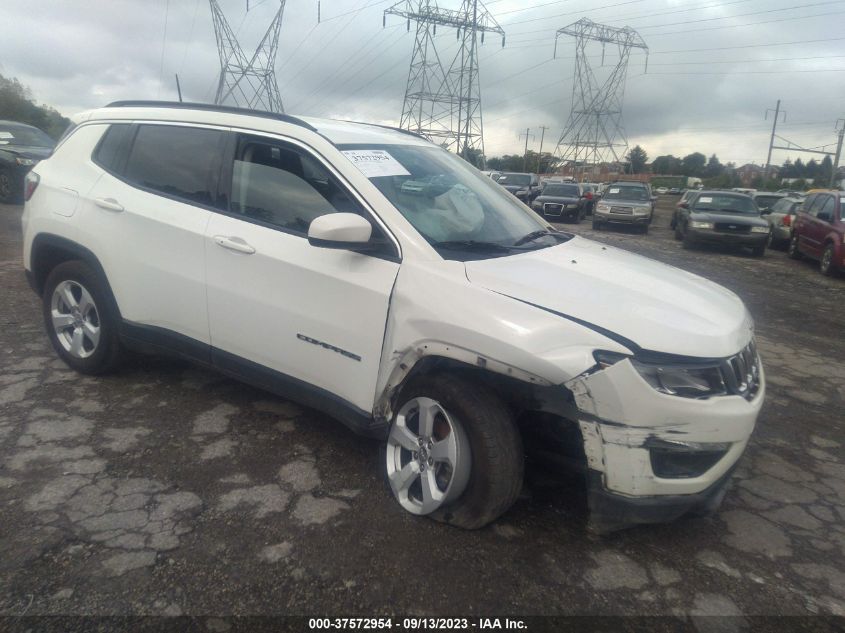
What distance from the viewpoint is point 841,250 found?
37.3 ft

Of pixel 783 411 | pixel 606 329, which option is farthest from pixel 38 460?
pixel 783 411

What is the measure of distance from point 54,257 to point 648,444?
3.94m

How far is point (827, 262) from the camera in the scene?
11883 mm

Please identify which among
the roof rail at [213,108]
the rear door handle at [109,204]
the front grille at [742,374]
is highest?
the roof rail at [213,108]

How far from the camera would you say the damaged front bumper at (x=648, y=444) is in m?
2.34

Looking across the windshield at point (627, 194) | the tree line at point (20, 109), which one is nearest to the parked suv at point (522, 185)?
the windshield at point (627, 194)

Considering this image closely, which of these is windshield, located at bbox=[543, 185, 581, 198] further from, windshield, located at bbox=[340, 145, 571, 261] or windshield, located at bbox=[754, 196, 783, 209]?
windshield, located at bbox=[340, 145, 571, 261]

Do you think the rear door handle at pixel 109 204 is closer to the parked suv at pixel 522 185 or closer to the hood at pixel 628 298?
the hood at pixel 628 298

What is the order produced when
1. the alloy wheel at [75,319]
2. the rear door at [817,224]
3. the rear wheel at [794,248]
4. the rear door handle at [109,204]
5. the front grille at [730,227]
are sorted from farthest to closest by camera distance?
the front grille at [730,227] < the rear wheel at [794,248] < the rear door at [817,224] < the alloy wheel at [75,319] < the rear door handle at [109,204]

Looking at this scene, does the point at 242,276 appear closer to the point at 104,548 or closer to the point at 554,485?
the point at 104,548

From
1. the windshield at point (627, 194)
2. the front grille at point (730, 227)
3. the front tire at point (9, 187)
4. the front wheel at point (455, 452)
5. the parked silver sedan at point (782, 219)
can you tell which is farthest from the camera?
the windshield at point (627, 194)

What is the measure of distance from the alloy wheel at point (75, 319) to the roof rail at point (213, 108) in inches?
48.8

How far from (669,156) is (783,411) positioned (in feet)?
364

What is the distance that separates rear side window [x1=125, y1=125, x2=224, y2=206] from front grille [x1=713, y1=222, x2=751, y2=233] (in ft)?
44.9
